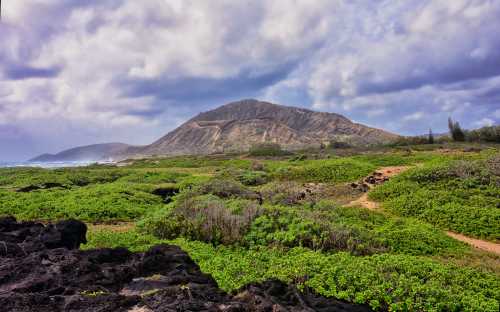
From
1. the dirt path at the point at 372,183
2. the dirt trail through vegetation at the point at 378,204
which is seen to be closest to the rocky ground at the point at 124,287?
the dirt trail through vegetation at the point at 378,204

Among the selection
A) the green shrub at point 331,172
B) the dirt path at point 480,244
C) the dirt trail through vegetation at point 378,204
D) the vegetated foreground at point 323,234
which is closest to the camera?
the vegetated foreground at point 323,234

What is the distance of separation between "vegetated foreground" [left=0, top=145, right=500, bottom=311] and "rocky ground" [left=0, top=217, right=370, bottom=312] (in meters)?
0.06

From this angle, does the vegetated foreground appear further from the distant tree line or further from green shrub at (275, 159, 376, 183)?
the distant tree line

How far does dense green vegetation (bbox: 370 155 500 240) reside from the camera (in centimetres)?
1309

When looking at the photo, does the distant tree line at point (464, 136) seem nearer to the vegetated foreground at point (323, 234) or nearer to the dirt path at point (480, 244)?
the vegetated foreground at point (323, 234)

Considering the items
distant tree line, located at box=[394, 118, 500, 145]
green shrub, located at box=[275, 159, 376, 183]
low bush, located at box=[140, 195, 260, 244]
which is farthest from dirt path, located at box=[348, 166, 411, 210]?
distant tree line, located at box=[394, 118, 500, 145]

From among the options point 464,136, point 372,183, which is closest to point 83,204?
point 372,183

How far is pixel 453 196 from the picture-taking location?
1569cm

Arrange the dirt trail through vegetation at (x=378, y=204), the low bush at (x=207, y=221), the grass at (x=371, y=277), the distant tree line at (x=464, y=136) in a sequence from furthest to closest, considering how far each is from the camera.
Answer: the distant tree line at (x=464, y=136) < the dirt trail through vegetation at (x=378, y=204) < the low bush at (x=207, y=221) < the grass at (x=371, y=277)

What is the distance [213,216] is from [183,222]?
106cm

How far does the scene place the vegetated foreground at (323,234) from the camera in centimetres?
639

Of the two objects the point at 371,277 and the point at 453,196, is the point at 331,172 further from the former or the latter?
the point at 371,277

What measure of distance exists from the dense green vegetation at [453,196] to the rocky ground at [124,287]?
938 cm

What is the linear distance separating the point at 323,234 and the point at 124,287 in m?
5.69
